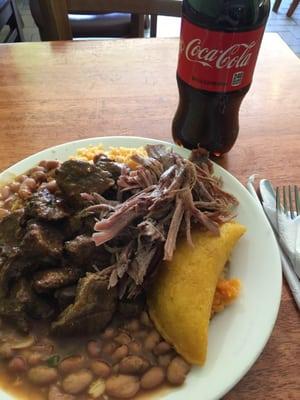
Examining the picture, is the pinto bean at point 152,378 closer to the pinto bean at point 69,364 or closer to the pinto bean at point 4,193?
the pinto bean at point 69,364

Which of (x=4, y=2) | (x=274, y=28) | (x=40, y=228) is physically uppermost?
(x=40, y=228)

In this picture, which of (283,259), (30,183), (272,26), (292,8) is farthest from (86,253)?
(292,8)

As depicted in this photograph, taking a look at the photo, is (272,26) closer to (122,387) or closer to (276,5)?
(276,5)

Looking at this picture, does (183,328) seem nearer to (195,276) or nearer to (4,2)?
(195,276)

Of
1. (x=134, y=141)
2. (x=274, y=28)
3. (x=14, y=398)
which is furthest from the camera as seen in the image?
(x=274, y=28)

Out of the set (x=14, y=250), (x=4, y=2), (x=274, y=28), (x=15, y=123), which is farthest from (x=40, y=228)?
(x=274, y=28)

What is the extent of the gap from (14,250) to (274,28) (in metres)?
3.98

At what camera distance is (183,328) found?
0.72 metres

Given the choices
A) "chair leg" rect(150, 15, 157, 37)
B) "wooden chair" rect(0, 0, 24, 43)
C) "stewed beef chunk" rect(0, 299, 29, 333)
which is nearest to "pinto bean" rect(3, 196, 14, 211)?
"stewed beef chunk" rect(0, 299, 29, 333)

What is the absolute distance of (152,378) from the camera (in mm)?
692

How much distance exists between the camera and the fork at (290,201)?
100 centimetres

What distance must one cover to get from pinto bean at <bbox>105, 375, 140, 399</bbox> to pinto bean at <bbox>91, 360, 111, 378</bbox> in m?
0.02

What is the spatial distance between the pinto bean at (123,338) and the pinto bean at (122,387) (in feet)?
A: 0.23

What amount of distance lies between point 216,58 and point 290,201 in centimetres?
40
